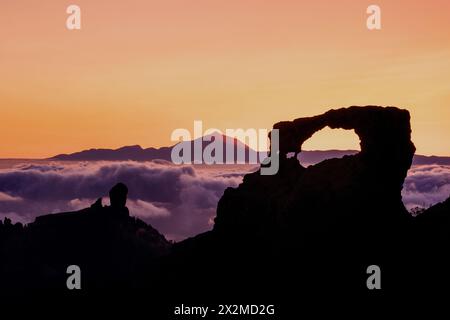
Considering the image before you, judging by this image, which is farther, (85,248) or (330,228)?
(85,248)

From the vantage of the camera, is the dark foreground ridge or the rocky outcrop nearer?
the dark foreground ridge

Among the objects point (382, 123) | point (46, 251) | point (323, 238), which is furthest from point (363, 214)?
point (46, 251)

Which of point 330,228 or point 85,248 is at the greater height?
point 330,228

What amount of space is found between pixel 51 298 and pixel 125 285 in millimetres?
26766

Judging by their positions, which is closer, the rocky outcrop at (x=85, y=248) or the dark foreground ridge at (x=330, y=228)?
the dark foreground ridge at (x=330, y=228)

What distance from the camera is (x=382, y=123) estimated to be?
271 feet
